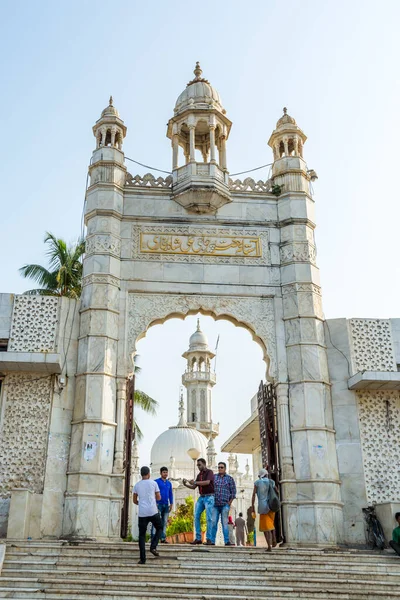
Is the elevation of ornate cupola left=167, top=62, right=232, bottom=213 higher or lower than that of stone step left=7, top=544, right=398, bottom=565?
higher

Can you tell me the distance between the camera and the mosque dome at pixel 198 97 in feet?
48.2

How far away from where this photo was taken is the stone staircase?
694cm

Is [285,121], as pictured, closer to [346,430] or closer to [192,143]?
[192,143]

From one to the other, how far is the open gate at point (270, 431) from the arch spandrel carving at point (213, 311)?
50 cm

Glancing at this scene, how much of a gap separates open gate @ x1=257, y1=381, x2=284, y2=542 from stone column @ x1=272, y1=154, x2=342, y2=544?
0.29 metres

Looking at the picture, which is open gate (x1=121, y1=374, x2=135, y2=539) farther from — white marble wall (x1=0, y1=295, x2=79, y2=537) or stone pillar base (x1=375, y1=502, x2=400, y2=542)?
stone pillar base (x1=375, y1=502, x2=400, y2=542)

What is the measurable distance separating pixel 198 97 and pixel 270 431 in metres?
8.02

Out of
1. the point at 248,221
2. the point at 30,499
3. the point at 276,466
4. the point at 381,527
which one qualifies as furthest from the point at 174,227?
the point at 381,527

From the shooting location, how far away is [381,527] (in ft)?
36.0

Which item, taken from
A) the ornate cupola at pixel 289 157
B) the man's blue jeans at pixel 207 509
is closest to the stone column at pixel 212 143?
the ornate cupola at pixel 289 157

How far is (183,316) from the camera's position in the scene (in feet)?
42.7

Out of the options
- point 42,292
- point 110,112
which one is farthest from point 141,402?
point 110,112

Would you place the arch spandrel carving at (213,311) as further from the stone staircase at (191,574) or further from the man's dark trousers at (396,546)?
the stone staircase at (191,574)

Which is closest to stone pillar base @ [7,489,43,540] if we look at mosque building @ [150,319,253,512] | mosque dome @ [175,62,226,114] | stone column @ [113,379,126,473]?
stone column @ [113,379,126,473]
